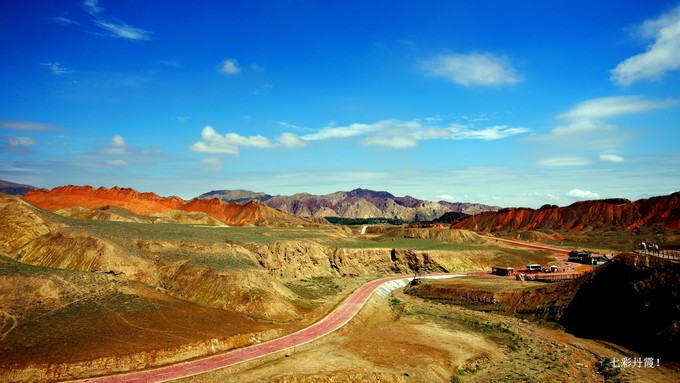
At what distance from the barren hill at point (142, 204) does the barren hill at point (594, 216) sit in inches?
3390

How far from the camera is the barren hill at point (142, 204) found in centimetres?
14900

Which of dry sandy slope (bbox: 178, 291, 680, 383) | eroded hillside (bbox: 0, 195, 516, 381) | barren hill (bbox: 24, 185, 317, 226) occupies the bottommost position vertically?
dry sandy slope (bbox: 178, 291, 680, 383)

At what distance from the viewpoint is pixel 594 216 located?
150 meters

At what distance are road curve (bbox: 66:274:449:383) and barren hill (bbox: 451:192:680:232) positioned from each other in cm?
12841

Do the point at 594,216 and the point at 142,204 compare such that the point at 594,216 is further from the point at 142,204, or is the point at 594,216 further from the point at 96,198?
the point at 96,198

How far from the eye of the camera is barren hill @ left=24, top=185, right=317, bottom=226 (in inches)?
5866

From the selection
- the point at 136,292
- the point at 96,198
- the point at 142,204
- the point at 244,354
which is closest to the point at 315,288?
the point at 136,292

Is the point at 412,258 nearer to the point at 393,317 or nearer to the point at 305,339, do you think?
the point at 393,317

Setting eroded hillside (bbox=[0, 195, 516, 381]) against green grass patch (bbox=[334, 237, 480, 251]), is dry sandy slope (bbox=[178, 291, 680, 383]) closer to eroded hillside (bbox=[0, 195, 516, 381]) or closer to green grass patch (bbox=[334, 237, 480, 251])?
eroded hillside (bbox=[0, 195, 516, 381])

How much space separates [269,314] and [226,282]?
24.1 ft

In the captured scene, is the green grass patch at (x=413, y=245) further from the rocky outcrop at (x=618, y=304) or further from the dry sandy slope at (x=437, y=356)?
the dry sandy slope at (x=437, y=356)

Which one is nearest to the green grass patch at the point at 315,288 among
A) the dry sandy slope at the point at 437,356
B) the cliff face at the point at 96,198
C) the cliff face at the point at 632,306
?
the dry sandy slope at the point at 437,356

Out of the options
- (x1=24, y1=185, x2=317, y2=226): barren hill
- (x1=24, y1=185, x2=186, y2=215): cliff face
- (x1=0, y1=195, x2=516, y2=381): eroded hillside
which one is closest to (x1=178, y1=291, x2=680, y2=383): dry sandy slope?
(x1=0, y1=195, x2=516, y2=381): eroded hillside

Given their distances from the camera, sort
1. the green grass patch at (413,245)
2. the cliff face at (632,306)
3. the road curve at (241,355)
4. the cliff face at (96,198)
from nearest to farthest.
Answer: the road curve at (241,355), the cliff face at (632,306), the green grass patch at (413,245), the cliff face at (96,198)
